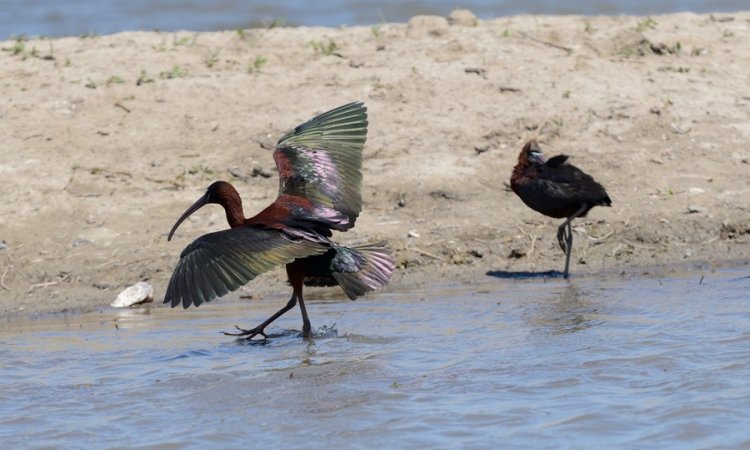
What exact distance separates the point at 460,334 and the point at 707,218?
2.99 meters

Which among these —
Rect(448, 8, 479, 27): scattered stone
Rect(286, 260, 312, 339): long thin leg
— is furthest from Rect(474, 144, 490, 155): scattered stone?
Rect(286, 260, 312, 339): long thin leg

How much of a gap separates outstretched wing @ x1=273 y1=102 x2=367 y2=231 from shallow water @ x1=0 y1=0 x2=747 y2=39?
7.83m

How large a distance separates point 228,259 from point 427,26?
5.99 meters

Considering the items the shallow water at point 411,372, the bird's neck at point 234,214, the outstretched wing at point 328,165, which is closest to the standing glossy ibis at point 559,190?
the shallow water at point 411,372

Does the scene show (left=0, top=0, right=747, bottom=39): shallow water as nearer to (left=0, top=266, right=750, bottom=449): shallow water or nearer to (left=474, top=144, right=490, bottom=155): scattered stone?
(left=474, top=144, right=490, bottom=155): scattered stone

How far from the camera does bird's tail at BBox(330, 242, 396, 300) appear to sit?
7.57 meters

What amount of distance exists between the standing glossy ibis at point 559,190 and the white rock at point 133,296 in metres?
2.68

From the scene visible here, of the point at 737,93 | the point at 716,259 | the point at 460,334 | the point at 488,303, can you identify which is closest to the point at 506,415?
the point at 460,334

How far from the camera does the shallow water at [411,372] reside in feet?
19.9

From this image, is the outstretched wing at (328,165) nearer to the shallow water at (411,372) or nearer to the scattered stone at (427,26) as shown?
the shallow water at (411,372)

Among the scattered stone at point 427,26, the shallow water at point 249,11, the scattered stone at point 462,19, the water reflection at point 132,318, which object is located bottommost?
the water reflection at point 132,318

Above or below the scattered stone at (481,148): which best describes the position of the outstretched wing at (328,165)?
below

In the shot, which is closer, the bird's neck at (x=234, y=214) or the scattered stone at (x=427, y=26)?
the bird's neck at (x=234, y=214)

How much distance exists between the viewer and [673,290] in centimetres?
870
